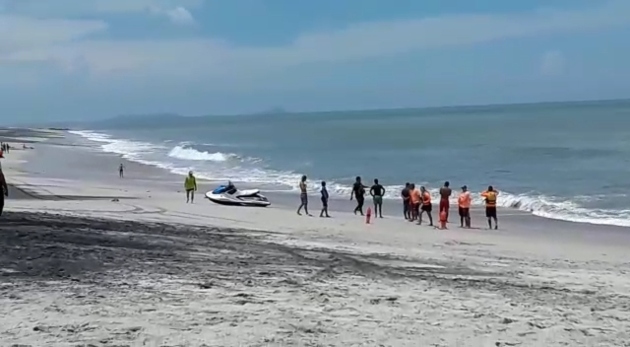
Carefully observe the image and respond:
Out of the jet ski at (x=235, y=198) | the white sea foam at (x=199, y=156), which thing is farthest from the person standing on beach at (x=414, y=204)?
the white sea foam at (x=199, y=156)

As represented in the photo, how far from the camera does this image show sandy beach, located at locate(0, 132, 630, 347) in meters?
8.16

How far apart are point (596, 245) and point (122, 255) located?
12301 mm

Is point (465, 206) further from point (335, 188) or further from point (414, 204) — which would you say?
point (335, 188)

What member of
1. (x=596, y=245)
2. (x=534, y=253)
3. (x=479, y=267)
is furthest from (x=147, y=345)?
(x=596, y=245)

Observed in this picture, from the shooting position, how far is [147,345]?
24.7 feet

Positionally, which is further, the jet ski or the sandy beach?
the jet ski

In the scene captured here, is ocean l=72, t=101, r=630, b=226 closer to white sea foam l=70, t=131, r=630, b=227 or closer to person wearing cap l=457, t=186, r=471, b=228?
white sea foam l=70, t=131, r=630, b=227

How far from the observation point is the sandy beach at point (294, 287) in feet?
26.8

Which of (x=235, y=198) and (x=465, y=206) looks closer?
(x=465, y=206)

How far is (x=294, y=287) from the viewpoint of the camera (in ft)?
34.1

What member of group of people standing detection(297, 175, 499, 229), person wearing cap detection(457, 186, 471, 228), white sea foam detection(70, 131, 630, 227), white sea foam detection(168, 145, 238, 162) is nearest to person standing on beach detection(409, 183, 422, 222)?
group of people standing detection(297, 175, 499, 229)

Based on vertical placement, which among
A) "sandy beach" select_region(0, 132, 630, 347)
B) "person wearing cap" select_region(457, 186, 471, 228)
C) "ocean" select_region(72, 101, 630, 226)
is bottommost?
"sandy beach" select_region(0, 132, 630, 347)

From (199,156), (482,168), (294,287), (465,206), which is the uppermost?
(199,156)

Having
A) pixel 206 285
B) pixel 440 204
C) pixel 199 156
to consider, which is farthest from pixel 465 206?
pixel 199 156
